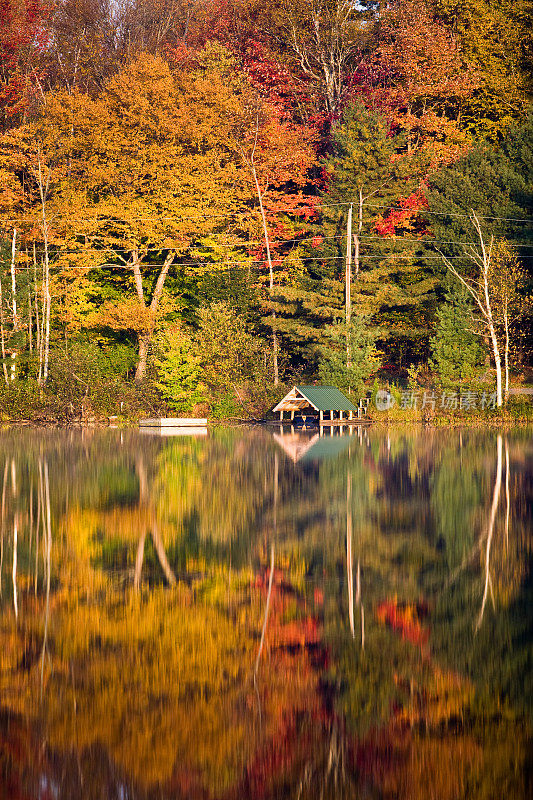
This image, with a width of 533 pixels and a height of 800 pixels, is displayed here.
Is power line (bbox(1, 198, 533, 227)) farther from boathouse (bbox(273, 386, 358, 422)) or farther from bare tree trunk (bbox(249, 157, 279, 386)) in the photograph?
Result: boathouse (bbox(273, 386, 358, 422))

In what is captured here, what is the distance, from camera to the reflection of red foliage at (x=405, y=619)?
6961 millimetres

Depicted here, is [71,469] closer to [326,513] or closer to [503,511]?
[326,513]

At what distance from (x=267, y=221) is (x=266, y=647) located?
46761mm

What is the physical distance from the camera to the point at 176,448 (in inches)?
1080

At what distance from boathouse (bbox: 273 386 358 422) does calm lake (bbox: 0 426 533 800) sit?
2409 centimetres

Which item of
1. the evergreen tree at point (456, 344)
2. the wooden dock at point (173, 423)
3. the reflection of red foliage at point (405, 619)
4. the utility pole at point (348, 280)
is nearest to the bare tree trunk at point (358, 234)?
the utility pole at point (348, 280)

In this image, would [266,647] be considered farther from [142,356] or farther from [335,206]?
[142,356]

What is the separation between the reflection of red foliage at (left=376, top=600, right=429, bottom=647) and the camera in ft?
22.8

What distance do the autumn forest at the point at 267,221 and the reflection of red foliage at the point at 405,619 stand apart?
34.2 metres

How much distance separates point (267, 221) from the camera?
52250 millimetres

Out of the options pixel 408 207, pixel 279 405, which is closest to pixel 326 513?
pixel 279 405

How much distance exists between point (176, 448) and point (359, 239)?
22.0m

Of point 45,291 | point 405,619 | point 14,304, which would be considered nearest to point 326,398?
point 45,291

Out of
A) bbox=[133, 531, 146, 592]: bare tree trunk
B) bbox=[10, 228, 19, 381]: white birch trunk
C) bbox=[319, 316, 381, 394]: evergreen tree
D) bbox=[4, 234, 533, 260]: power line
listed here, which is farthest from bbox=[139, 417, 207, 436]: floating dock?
bbox=[133, 531, 146, 592]: bare tree trunk
